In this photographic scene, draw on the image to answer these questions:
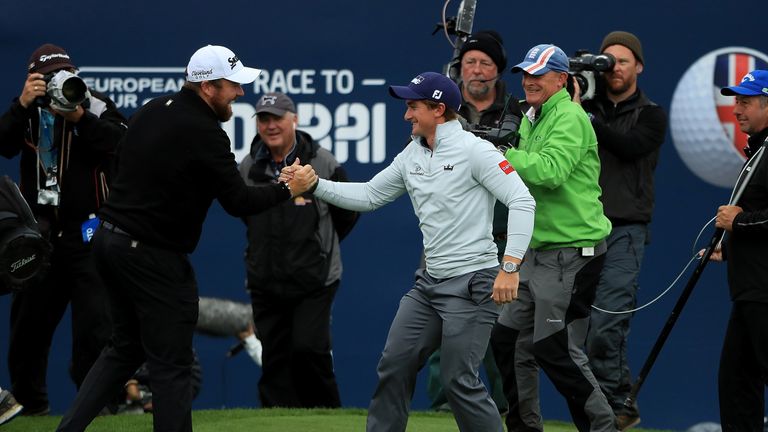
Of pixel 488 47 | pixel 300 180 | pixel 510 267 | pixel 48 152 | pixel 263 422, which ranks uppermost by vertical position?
pixel 488 47

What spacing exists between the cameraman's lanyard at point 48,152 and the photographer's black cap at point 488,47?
7.18 ft

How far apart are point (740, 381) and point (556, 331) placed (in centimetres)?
90

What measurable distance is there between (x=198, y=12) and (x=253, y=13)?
1.13ft

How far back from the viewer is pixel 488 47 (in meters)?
7.48

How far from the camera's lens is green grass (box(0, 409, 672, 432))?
705 cm

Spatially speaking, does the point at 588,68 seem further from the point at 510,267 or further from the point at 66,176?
the point at 66,176

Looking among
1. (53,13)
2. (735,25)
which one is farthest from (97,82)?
(735,25)

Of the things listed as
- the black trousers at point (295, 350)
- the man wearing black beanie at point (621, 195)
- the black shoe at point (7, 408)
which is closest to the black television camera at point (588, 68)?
the man wearing black beanie at point (621, 195)

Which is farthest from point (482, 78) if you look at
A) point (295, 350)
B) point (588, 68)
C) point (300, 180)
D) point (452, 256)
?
point (295, 350)

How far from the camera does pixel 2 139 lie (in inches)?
289

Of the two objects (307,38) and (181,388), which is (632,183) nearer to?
(307,38)

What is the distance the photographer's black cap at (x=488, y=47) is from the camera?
7.48 meters

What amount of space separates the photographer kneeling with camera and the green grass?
15.4 inches

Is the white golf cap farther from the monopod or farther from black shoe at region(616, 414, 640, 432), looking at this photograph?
black shoe at region(616, 414, 640, 432)
